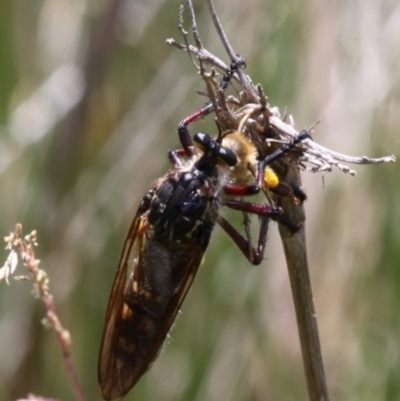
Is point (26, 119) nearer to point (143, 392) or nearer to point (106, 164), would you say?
point (106, 164)

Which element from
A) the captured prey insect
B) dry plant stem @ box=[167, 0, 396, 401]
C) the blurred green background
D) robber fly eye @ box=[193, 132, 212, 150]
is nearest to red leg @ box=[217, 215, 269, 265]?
the captured prey insect

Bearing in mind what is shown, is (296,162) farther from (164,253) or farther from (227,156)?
(164,253)

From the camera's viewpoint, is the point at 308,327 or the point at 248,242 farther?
the point at 248,242

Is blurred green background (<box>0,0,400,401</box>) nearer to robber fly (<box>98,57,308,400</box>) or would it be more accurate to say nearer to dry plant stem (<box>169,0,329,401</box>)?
robber fly (<box>98,57,308,400</box>)

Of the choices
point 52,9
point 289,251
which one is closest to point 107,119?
point 52,9

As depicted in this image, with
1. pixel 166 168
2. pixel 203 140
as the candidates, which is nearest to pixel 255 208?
pixel 203 140

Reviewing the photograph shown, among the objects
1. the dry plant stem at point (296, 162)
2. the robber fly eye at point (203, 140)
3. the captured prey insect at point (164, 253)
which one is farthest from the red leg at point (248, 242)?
the dry plant stem at point (296, 162)

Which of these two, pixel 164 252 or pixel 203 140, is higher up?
pixel 203 140
